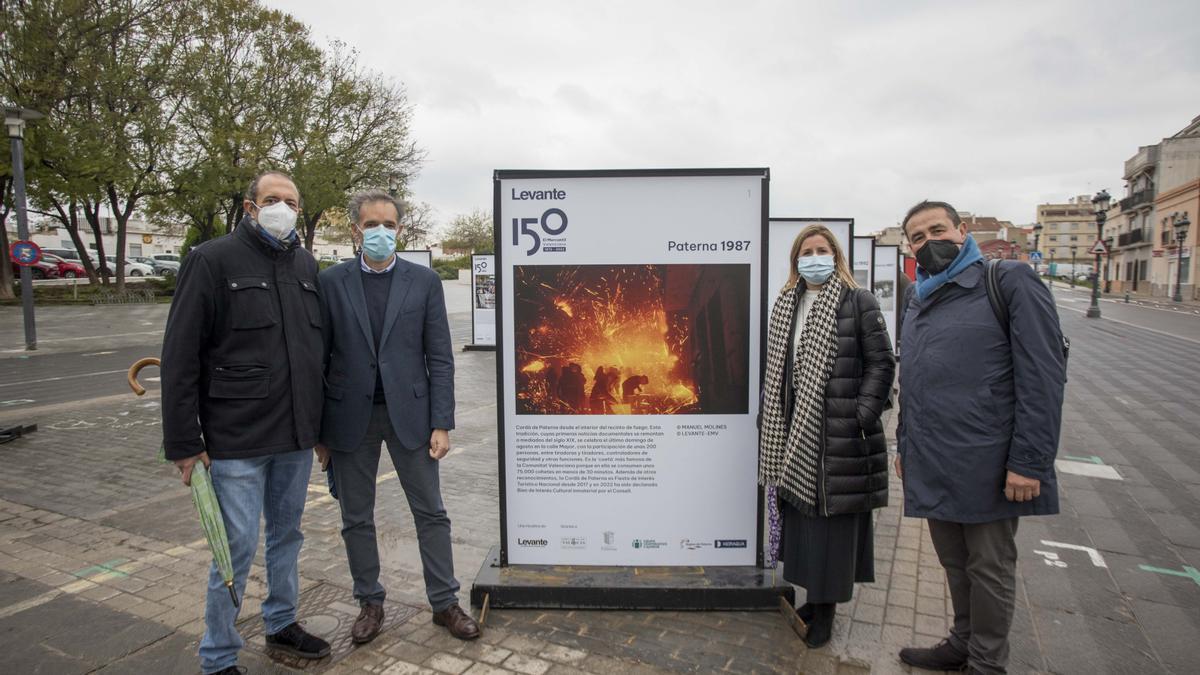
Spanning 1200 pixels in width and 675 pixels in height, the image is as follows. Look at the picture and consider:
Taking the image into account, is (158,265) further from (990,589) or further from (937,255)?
(990,589)

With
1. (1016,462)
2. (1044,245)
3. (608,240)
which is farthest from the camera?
(1044,245)

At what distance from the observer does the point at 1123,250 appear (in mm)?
66688

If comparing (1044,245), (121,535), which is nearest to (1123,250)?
(1044,245)

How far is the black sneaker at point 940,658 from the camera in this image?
3.23 m

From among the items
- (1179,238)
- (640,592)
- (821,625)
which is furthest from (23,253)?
(1179,238)

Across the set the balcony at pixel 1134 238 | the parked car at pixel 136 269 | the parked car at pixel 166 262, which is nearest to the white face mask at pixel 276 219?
the parked car at pixel 166 262

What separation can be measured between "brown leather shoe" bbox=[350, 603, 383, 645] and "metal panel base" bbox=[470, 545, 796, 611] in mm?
486

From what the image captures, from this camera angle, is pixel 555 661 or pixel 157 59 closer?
pixel 555 661

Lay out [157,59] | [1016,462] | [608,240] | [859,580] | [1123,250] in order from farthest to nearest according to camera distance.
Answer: [1123,250] → [157,59] → [608,240] → [859,580] → [1016,462]

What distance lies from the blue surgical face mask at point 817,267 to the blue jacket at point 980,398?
469mm

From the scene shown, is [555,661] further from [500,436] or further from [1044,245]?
[1044,245]

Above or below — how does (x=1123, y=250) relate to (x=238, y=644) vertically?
above

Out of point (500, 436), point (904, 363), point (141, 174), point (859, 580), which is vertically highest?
point (141, 174)

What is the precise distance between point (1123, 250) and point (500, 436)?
267 feet
